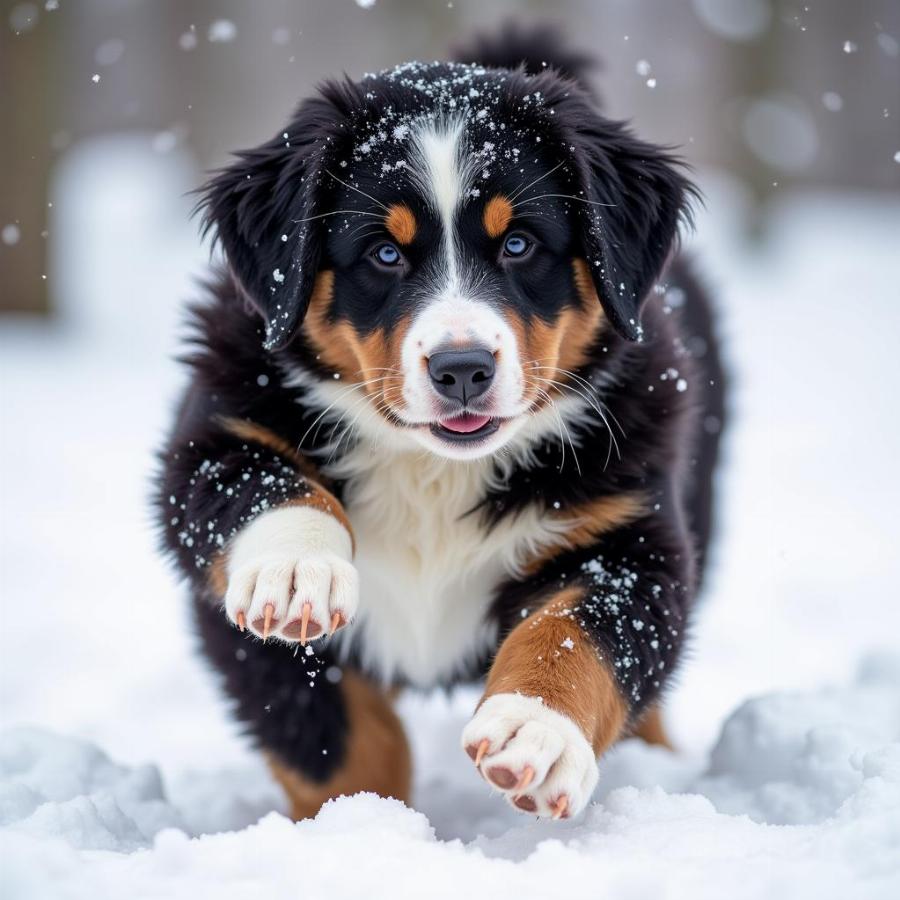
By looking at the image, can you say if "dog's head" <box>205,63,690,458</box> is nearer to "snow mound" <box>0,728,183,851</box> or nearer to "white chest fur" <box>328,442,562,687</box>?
"white chest fur" <box>328,442,562,687</box>

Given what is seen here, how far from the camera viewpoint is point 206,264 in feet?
10.5

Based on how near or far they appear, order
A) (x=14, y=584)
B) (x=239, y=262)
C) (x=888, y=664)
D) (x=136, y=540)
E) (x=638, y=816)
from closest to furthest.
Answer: (x=638, y=816), (x=239, y=262), (x=888, y=664), (x=14, y=584), (x=136, y=540)

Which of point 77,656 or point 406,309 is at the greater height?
point 406,309

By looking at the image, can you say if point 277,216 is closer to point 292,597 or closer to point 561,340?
point 561,340

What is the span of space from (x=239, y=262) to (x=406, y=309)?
16.6 inches

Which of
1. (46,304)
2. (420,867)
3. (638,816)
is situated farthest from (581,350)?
(46,304)

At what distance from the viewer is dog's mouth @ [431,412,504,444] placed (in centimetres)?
242

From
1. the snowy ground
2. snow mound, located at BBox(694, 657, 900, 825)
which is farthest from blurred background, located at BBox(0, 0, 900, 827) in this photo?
snow mound, located at BBox(694, 657, 900, 825)

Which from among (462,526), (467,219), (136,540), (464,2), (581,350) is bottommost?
(136,540)

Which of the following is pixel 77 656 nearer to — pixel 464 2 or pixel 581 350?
pixel 581 350

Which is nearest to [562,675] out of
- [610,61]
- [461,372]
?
[461,372]

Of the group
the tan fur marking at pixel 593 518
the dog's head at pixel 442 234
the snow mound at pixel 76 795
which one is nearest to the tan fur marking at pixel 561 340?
the dog's head at pixel 442 234

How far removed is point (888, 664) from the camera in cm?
325

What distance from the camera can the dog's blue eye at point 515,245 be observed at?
256 centimetres
